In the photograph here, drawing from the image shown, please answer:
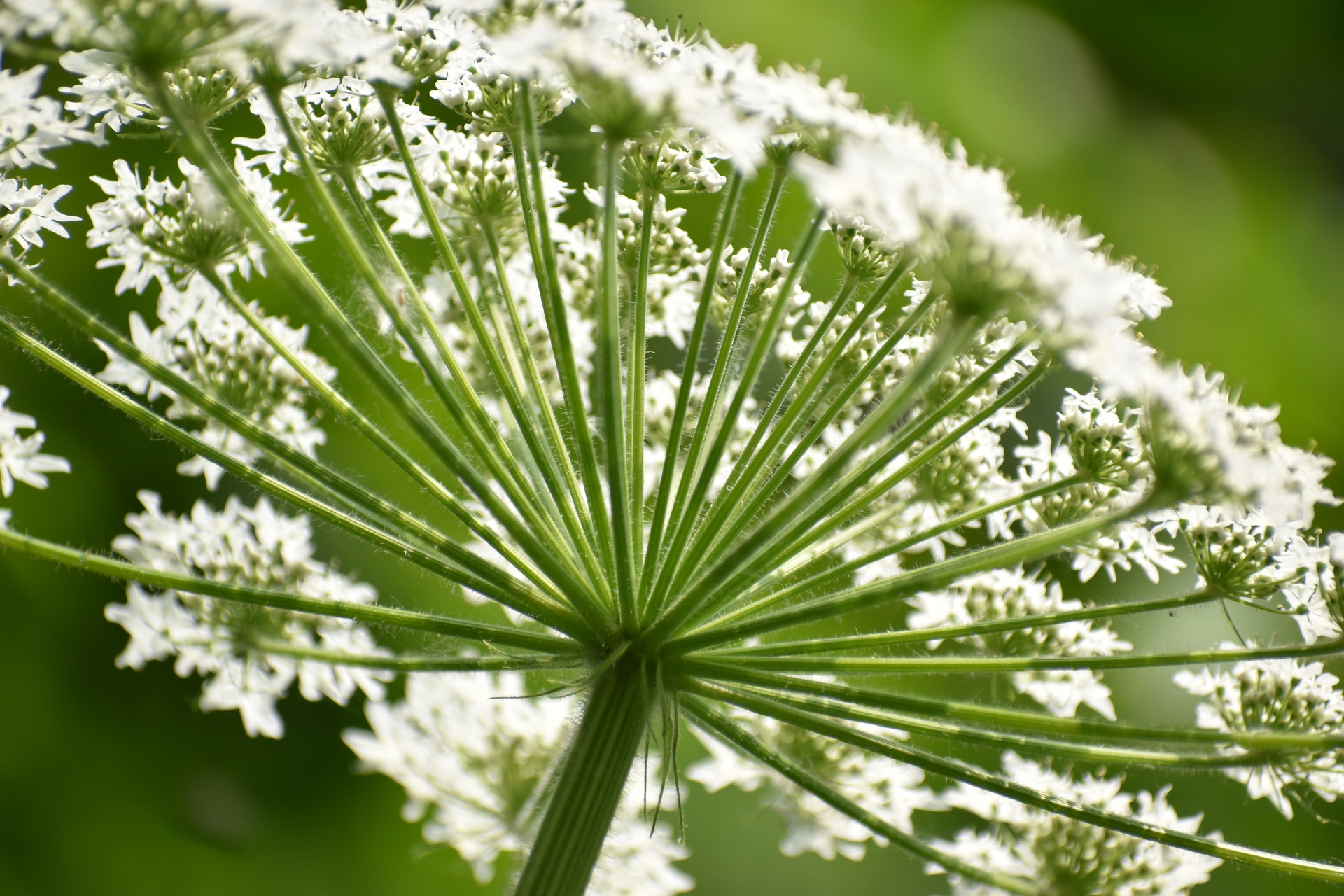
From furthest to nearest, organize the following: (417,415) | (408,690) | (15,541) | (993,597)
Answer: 1. (408,690)
2. (993,597)
3. (15,541)
4. (417,415)

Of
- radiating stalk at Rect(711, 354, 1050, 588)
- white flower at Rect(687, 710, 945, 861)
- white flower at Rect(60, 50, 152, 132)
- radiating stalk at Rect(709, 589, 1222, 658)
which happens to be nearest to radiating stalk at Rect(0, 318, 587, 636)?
radiating stalk at Rect(709, 589, 1222, 658)

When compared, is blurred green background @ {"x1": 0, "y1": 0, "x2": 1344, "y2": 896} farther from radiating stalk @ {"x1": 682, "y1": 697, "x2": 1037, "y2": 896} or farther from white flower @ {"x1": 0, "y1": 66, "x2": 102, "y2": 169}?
white flower @ {"x1": 0, "y1": 66, "x2": 102, "y2": 169}

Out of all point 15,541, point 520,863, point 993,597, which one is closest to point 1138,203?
point 993,597

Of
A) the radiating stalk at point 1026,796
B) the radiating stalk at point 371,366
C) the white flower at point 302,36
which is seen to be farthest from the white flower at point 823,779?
the white flower at point 302,36

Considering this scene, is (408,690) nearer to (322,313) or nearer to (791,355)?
(791,355)

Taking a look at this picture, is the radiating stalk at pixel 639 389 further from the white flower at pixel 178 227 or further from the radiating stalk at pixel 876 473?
the white flower at pixel 178 227

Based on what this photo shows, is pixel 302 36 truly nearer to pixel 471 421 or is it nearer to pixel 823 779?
pixel 471 421

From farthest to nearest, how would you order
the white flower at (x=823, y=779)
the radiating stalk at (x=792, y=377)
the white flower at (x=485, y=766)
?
the white flower at (x=485, y=766) → the white flower at (x=823, y=779) → the radiating stalk at (x=792, y=377)
